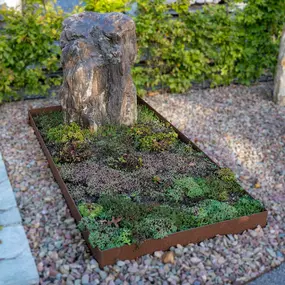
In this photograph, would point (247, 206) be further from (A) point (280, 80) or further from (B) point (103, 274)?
(A) point (280, 80)

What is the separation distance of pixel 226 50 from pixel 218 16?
0.54 metres

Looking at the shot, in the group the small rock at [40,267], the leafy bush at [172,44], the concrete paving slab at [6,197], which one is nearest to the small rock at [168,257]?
the small rock at [40,267]

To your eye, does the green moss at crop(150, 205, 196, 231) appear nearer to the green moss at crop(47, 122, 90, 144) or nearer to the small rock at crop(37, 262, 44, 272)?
the small rock at crop(37, 262, 44, 272)

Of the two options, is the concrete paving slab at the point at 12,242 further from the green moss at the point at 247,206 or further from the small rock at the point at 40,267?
the green moss at the point at 247,206

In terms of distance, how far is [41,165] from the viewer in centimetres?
499

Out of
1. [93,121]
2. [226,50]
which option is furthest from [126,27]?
[226,50]

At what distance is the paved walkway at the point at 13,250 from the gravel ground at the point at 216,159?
0.24 feet

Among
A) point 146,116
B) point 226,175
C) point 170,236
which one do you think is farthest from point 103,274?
point 146,116

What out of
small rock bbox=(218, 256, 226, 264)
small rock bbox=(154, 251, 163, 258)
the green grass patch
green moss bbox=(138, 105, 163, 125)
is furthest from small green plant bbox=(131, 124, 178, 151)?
small rock bbox=(218, 256, 226, 264)

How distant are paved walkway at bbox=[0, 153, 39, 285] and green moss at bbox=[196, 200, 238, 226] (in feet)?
4.72

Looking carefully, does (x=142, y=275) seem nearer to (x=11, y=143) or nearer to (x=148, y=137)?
(x=148, y=137)

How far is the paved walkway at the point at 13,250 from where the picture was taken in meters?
3.36

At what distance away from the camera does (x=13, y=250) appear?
364 centimetres

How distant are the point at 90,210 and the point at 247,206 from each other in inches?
55.4
